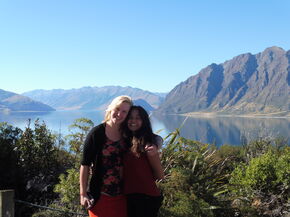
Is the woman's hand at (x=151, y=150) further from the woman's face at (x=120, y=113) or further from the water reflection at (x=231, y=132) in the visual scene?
the water reflection at (x=231, y=132)

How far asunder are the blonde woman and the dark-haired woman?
60 mm

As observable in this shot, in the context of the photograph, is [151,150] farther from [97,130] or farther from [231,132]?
[231,132]

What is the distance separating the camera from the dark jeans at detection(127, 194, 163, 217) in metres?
2.65

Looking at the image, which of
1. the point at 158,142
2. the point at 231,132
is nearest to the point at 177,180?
the point at 158,142

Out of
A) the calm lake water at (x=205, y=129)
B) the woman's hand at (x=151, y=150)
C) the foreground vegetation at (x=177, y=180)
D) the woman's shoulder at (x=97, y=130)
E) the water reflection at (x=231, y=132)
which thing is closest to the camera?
the woman's hand at (x=151, y=150)

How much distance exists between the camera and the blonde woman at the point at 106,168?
262 cm

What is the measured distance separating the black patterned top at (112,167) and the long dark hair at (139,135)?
0.36 ft

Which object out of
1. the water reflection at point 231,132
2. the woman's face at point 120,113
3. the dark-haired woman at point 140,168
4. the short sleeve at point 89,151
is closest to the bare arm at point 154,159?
the dark-haired woman at point 140,168

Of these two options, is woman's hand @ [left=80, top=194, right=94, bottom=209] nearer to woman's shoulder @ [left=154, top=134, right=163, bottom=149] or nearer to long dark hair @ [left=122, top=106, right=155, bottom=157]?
long dark hair @ [left=122, top=106, right=155, bottom=157]

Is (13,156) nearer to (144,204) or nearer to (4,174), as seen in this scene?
(4,174)

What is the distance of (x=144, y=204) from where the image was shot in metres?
2.66

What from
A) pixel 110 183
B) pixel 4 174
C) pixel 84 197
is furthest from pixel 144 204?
pixel 4 174

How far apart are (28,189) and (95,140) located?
3.85 metres

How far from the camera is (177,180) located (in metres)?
4.44
